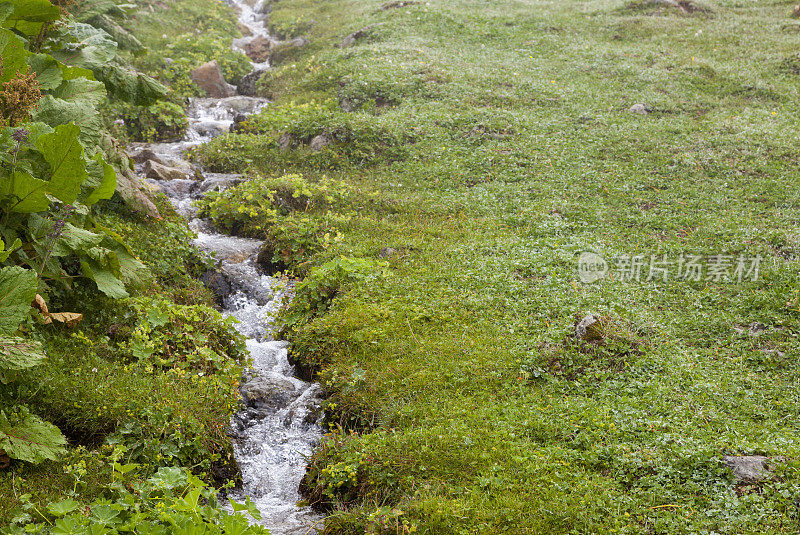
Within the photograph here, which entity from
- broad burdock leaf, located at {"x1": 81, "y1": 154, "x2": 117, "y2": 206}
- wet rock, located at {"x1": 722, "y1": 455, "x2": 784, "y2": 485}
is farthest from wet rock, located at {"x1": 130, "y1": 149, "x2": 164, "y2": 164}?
wet rock, located at {"x1": 722, "y1": 455, "x2": 784, "y2": 485}

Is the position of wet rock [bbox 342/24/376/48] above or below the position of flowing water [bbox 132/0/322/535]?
above

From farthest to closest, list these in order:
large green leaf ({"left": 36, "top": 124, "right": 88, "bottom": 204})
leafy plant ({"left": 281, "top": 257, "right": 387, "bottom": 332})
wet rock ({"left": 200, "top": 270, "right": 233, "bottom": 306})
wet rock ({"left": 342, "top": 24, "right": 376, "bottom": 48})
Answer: wet rock ({"left": 342, "top": 24, "right": 376, "bottom": 48}) → wet rock ({"left": 200, "top": 270, "right": 233, "bottom": 306}) → leafy plant ({"left": 281, "top": 257, "right": 387, "bottom": 332}) → large green leaf ({"left": 36, "top": 124, "right": 88, "bottom": 204})

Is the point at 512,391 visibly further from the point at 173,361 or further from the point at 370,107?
the point at 370,107

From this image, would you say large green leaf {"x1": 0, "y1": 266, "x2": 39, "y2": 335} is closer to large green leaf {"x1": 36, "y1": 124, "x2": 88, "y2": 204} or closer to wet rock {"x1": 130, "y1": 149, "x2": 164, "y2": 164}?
large green leaf {"x1": 36, "y1": 124, "x2": 88, "y2": 204}

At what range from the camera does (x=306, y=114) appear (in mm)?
19297

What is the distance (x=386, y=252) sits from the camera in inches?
516

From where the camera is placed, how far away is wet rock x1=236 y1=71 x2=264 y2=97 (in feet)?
84.0

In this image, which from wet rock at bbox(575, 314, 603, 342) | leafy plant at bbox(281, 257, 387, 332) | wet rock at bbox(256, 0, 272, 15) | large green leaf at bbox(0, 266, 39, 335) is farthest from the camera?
wet rock at bbox(256, 0, 272, 15)

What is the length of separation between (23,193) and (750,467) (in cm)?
927

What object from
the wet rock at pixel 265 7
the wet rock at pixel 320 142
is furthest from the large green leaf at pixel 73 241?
the wet rock at pixel 265 7

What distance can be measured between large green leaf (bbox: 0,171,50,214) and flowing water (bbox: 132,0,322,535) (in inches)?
161

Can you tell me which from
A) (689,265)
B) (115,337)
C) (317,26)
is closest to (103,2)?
(115,337)

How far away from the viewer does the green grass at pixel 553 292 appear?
7.02 m

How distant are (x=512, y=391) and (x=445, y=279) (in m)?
3.63
